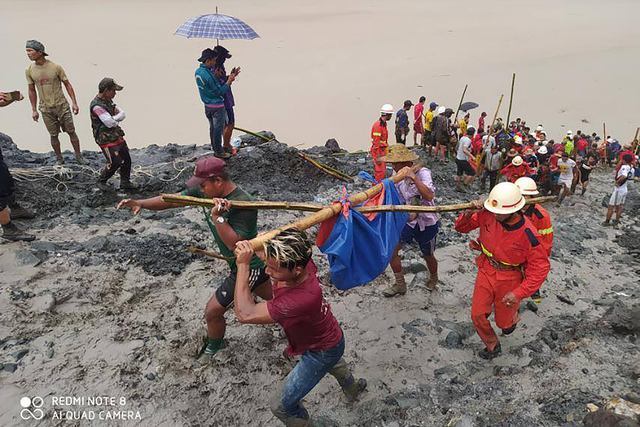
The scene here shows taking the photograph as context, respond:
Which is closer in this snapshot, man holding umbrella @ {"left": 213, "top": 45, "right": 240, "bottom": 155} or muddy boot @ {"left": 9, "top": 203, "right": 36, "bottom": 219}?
muddy boot @ {"left": 9, "top": 203, "right": 36, "bottom": 219}

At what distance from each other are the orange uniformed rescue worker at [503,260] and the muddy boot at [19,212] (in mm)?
5724

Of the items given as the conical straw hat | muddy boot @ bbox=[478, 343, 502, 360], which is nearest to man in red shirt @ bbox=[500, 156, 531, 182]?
the conical straw hat

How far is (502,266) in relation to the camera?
4.19 metres

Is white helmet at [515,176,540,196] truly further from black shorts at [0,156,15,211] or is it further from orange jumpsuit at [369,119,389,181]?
black shorts at [0,156,15,211]

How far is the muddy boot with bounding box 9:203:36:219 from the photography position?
611 cm

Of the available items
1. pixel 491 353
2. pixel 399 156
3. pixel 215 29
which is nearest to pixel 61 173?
pixel 215 29

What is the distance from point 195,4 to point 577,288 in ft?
155

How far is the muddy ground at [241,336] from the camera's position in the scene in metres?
3.82

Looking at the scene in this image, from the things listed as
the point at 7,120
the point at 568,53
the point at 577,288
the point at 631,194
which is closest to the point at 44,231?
the point at 577,288

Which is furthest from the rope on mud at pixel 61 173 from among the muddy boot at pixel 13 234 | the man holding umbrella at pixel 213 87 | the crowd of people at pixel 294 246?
the muddy boot at pixel 13 234

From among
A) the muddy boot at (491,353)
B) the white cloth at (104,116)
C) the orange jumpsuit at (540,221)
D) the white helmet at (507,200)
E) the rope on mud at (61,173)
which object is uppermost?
the white cloth at (104,116)

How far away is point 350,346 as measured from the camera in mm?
4652

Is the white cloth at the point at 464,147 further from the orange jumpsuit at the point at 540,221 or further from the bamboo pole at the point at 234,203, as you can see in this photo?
the bamboo pole at the point at 234,203

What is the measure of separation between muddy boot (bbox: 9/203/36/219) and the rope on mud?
781mm
